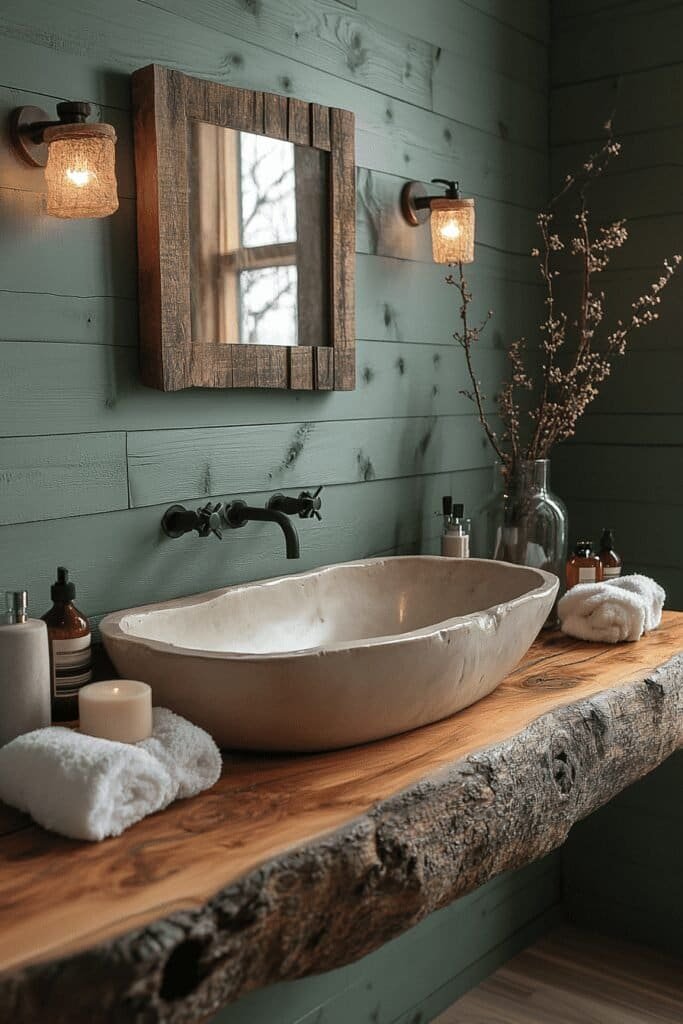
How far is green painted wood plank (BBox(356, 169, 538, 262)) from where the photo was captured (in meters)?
2.00

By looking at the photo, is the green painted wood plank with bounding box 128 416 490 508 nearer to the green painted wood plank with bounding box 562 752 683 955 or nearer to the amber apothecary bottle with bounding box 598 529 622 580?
the amber apothecary bottle with bounding box 598 529 622 580

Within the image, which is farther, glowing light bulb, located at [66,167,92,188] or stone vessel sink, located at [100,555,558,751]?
glowing light bulb, located at [66,167,92,188]

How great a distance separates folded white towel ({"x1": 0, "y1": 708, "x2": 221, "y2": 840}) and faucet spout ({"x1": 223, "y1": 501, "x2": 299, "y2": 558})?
0.50 metres

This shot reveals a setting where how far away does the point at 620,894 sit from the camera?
8.37 ft

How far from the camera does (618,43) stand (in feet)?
7.98

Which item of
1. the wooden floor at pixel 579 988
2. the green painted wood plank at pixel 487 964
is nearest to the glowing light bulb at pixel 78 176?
the green painted wood plank at pixel 487 964

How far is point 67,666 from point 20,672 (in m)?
0.13

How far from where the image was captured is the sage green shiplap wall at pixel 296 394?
1.44 metres

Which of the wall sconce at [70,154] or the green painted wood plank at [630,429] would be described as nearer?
the wall sconce at [70,154]

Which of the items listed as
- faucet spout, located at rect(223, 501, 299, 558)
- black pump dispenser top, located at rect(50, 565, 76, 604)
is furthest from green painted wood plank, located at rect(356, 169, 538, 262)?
black pump dispenser top, located at rect(50, 565, 76, 604)

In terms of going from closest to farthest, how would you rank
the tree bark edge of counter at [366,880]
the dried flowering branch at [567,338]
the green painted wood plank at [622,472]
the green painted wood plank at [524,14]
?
the tree bark edge of counter at [366,880]
the dried flowering branch at [567,338]
the green painted wood plank at [524,14]
the green painted wood plank at [622,472]

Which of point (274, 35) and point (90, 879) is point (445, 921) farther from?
point (274, 35)

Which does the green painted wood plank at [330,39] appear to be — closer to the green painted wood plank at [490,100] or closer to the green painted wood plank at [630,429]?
the green painted wood plank at [490,100]

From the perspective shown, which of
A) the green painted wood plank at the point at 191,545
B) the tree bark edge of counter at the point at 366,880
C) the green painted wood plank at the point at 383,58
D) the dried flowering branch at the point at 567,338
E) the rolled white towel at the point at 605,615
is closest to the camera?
the tree bark edge of counter at the point at 366,880
